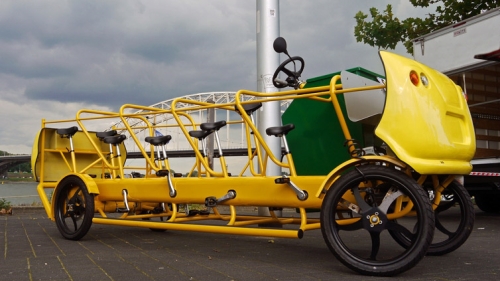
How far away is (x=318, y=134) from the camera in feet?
14.3

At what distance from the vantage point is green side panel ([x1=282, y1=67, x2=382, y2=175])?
4.21 metres

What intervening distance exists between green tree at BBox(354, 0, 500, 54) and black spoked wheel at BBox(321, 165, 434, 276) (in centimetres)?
1272

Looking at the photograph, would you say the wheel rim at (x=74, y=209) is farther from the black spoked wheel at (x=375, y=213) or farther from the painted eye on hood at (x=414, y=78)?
the painted eye on hood at (x=414, y=78)

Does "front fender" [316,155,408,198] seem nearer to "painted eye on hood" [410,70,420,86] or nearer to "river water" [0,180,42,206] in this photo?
"painted eye on hood" [410,70,420,86]

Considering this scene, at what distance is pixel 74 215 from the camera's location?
17.0ft

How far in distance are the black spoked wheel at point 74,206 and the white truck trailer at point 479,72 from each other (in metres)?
5.23

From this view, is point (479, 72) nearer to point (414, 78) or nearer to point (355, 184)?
point (414, 78)

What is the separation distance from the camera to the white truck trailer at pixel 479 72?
7.56m

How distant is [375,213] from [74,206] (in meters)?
3.11

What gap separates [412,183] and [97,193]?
307cm

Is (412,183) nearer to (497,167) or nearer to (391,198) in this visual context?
(391,198)

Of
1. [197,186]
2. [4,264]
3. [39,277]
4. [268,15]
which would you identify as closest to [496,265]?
[197,186]

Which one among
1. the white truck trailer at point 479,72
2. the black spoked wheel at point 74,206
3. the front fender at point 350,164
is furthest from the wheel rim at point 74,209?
the white truck trailer at point 479,72

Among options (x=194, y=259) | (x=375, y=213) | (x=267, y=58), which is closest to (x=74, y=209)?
(x=194, y=259)
